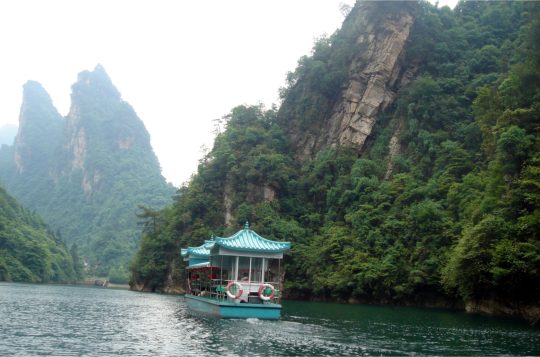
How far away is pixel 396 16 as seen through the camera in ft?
208

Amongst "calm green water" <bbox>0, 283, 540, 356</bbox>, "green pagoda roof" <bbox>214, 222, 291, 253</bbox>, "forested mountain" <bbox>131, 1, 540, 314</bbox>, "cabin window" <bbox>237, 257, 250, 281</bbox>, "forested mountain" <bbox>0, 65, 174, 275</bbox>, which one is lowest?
"calm green water" <bbox>0, 283, 540, 356</bbox>

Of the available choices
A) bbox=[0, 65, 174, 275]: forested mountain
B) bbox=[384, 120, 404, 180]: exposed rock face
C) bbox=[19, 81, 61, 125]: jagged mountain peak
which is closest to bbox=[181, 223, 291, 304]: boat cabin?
bbox=[384, 120, 404, 180]: exposed rock face

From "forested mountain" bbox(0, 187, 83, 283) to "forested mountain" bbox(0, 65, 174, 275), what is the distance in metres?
35.6

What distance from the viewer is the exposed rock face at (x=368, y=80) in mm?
60938

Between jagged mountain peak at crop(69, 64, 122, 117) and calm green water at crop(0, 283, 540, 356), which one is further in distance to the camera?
jagged mountain peak at crop(69, 64, 122, 117)

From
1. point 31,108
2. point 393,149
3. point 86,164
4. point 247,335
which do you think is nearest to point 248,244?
point 247,335

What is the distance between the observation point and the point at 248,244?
94.9 ft

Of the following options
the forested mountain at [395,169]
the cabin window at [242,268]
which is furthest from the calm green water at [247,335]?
the forested mountain at [395,169]

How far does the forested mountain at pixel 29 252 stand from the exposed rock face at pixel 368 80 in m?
43.6

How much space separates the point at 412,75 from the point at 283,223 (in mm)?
22771

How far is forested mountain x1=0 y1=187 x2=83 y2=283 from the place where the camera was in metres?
78.4

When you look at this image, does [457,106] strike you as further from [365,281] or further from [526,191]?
[526,191]

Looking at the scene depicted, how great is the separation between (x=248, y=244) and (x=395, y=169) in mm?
28691

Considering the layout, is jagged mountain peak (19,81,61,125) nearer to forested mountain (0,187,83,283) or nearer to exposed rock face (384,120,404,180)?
forested mountain (0,187,83,283)
